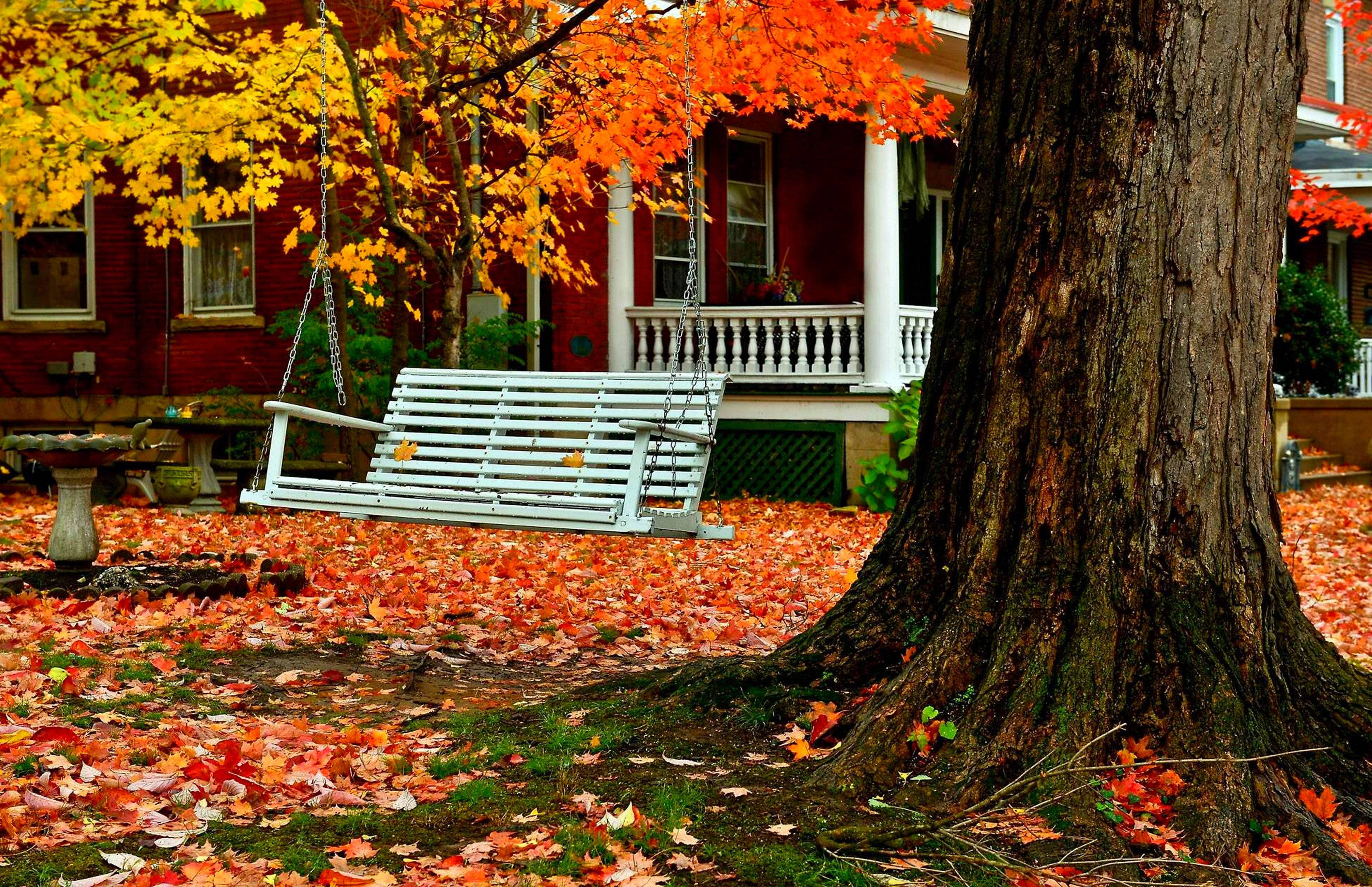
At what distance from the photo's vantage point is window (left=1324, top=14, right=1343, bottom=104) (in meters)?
22.4

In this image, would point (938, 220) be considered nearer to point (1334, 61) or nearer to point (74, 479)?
point (1334, 61)

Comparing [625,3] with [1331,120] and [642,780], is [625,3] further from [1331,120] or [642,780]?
[1331,120]

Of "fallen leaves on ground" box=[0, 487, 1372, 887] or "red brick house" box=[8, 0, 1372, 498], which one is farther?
"red brick house" box=[8, 0, 1372, 498]

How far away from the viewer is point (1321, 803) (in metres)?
3.49

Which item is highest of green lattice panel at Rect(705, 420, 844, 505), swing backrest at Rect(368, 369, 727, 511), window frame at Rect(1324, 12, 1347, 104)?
window frame at Rect(1324, 12, 1347, 104)

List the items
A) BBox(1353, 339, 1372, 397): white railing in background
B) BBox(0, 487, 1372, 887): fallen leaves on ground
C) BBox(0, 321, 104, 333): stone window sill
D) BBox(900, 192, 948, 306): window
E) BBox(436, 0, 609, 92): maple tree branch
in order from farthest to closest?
BBox(1353, 339, 1372, 397): white railing in background, BBox(900, 192, 948, 306): window, BBox(0, 321, 104, 333): stone window sill, BBox(436, 0, 609, 92): maple tree branch, BBox(0, 487, 1372, 887): fallen leaves on ground

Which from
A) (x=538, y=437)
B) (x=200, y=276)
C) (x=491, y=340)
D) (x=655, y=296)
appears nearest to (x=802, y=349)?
(x=655, y=296)

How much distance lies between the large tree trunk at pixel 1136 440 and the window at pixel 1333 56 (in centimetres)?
2120

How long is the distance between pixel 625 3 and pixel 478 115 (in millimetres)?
1852

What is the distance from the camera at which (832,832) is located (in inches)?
128

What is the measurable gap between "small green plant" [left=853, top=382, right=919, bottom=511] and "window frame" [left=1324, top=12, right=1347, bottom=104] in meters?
14.5

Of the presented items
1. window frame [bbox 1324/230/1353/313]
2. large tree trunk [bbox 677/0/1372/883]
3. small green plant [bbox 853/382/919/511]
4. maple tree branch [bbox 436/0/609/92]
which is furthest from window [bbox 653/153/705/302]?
window frame [bbox 1324/230/1353/313]

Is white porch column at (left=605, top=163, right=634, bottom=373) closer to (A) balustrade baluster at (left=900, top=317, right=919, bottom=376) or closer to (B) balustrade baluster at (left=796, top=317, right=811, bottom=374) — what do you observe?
(B) balustrade baluster at (left=796, top=317, right=811, bottom=374)

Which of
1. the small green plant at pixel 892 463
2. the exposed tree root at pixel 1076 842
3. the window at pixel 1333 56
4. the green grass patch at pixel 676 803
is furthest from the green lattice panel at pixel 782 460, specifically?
the window at pixel 1333 56
